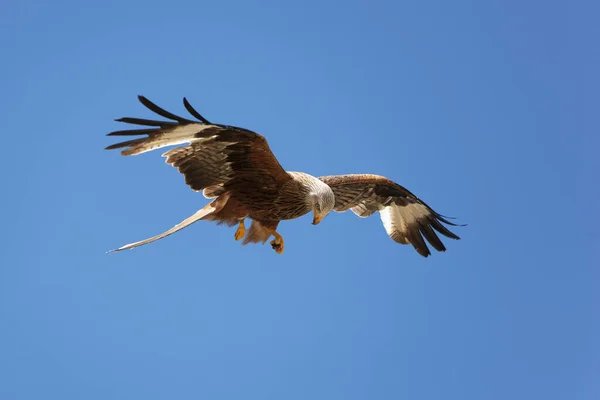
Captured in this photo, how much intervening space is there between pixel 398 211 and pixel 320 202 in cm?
268

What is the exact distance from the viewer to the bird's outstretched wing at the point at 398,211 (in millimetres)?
10672

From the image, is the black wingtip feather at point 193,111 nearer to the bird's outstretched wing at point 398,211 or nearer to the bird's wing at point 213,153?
the bird's wing at point 213,153

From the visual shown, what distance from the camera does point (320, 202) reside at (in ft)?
28.1

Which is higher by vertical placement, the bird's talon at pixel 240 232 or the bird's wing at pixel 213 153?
the bird's wing at pixel 213 153

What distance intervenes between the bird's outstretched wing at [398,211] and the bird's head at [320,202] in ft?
5.77

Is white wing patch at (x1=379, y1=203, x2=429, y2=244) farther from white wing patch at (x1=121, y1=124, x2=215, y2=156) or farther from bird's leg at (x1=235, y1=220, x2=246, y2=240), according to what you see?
white wing patch at (x1=121, y1=124, x2=215, y2=156)

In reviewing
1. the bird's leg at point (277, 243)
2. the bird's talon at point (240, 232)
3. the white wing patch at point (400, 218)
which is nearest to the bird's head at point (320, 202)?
the bird's leg at point (277, 243)

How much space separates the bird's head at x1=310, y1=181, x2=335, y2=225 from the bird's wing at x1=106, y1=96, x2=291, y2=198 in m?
0.35

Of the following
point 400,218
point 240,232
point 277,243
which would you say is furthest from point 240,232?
point 400,218

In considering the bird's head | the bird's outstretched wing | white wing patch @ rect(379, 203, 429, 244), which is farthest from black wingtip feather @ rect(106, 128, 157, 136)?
white wing patch @ rect(379, 203, 429, 244)

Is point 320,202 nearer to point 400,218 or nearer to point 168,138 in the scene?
point 168,138

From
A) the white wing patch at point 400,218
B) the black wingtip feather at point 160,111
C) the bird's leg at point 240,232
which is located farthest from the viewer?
the white wing patch at point 400,218

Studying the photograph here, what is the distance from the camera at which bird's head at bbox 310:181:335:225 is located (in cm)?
855

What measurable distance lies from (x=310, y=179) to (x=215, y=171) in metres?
1.01
